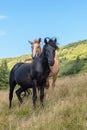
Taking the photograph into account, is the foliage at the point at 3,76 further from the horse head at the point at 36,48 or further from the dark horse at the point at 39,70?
the dark horse at the point at 39,70

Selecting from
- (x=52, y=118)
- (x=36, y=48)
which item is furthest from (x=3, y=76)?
(x=52, y=118)

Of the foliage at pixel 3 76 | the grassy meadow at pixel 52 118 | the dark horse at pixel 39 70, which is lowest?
the foliage at pixel 3 76

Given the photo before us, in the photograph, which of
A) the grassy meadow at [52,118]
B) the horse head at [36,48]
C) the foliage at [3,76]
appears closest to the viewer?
the grassy meadow at [52,118]

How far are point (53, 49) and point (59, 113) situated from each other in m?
2.38

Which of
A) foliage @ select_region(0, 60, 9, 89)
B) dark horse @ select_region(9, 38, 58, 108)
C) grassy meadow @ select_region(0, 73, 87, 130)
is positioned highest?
dark horse @ select_region(9, 38, 58, 108)

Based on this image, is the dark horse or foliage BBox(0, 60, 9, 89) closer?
the dark horse

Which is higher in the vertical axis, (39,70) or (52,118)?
(39,70)

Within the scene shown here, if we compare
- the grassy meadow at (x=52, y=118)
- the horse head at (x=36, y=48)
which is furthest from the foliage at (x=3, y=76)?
the grassy meadow at (x=52, y=118)

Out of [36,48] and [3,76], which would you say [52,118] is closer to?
[36,48]

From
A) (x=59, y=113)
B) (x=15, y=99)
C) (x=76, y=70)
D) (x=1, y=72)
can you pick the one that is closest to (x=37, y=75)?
(x=59, y=113)

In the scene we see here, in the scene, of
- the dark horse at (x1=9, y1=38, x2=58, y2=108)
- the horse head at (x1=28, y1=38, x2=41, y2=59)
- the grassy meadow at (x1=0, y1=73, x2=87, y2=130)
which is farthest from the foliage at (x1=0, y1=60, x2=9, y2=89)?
the grassy meadow at (x1=0, y1=73, x2=87, y2=130)

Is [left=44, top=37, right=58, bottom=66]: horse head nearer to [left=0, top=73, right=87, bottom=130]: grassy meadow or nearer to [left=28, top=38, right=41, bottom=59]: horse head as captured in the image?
[left=0, top=73, right=87, bottom=130]: grassy meadow

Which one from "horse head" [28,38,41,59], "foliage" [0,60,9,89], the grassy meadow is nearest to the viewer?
the grassy meadow

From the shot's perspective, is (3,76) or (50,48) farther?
(3,76)
